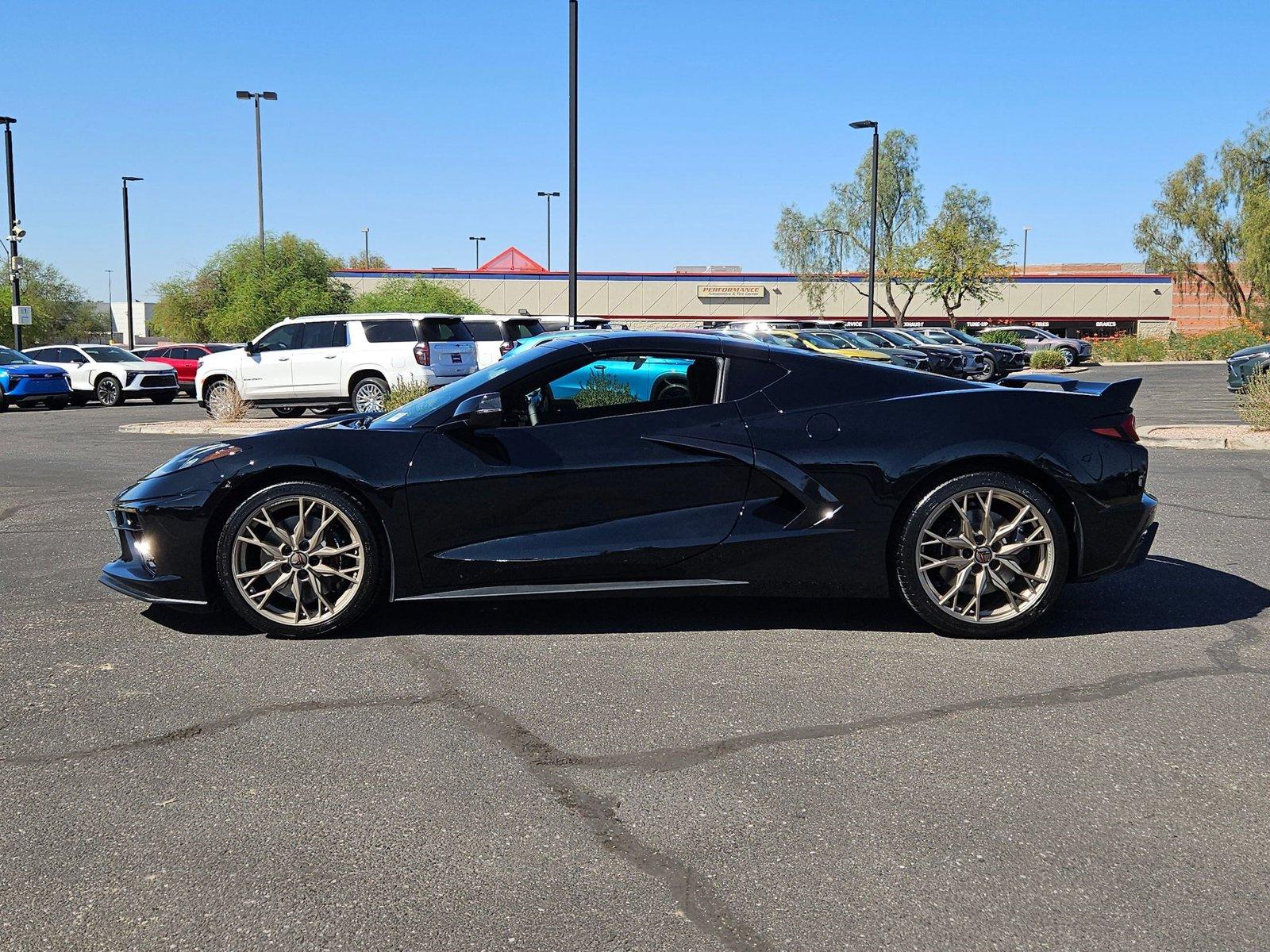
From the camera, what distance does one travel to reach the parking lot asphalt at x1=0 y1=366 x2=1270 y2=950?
2.91m

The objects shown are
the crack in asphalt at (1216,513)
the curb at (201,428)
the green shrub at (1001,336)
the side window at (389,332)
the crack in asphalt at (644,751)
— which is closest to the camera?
the crack in asphalt at (644,751)

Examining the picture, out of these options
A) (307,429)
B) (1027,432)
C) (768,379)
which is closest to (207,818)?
(307,429)

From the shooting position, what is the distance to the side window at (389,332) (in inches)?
784

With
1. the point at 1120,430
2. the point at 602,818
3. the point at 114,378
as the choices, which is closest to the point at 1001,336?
the point at 114,378

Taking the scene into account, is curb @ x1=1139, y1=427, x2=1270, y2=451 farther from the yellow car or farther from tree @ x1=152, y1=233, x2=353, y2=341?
tree @ x1=152, y1=233, x2=353, y2=341

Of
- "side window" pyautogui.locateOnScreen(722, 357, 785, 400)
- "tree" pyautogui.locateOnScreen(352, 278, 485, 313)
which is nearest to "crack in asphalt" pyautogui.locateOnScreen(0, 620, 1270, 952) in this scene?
"side window" pyautogui.locateOnScreen(722, 357, 785, 400)

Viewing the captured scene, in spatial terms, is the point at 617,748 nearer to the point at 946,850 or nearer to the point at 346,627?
the point at 946,850

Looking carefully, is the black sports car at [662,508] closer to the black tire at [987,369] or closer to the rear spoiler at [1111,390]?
the rear spoiler at [1111,390]

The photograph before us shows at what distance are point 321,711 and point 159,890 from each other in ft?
4.69

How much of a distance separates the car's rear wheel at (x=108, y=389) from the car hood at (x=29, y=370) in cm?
123

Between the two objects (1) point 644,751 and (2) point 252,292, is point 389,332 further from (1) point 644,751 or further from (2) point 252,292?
(2) point 252,292

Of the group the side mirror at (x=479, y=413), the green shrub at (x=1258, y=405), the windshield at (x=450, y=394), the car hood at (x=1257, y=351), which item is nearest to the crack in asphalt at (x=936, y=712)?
the side mirror at (x=479, y=413)

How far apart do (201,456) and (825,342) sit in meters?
24.7

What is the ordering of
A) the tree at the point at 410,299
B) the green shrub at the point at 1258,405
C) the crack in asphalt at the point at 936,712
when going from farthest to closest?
1. the tree at the point at 410,299
2. the green shrub at the point at 1258,405
3. the crack in asphalt at the point at 936,712
